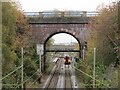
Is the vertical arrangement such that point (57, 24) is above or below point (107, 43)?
above

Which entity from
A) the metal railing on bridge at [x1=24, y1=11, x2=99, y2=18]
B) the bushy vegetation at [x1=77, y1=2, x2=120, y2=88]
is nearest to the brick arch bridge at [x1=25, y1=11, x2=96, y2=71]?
the metal railing on bridge at [x1=24, y1=11, x2=99, y2=18]

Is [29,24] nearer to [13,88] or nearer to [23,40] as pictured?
[23,40]

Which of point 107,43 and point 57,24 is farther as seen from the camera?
point 57,24

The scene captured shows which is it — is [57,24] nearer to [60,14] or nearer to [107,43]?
[60,14]

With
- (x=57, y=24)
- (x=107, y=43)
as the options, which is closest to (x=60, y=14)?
(x=57, y=24)

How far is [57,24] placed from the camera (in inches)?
1253

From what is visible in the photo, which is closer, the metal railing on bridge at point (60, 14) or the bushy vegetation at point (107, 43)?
the bushy vegetation at point (107, 43)

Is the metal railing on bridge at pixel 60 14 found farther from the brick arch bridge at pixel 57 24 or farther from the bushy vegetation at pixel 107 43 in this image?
the bushy vegetation at pixel 107 43

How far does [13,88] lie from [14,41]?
5222 mm

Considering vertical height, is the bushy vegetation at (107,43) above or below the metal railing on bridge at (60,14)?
below

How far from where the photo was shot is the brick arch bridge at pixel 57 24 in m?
31.1

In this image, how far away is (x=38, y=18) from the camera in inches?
1229

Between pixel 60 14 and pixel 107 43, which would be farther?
pixel 60 14

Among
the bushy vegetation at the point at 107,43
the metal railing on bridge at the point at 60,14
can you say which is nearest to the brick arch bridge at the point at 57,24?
the metal railing on bridge at the point at 60,14
